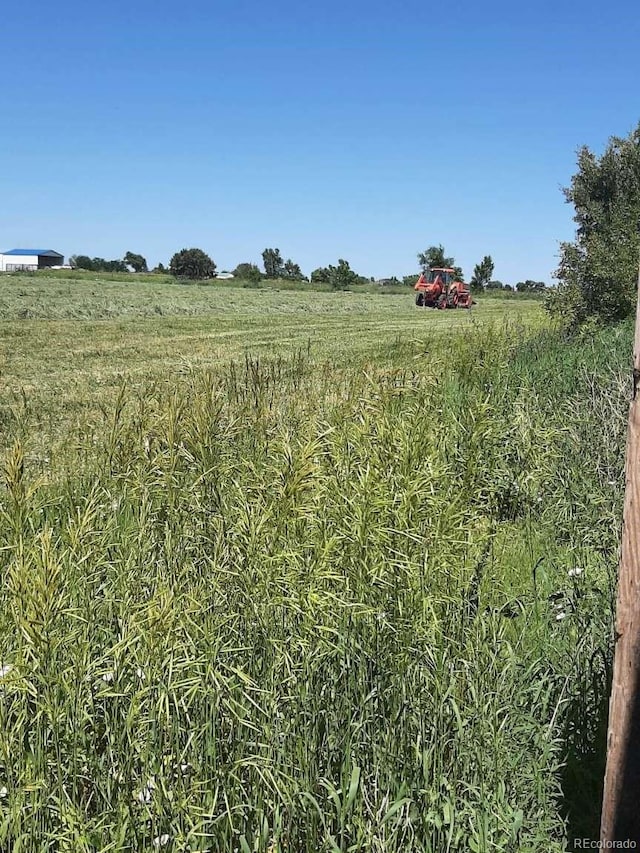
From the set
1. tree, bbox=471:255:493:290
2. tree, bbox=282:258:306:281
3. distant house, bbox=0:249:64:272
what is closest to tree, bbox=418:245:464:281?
tree, bbox=471:255:493:290

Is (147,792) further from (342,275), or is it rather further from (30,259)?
(30,259)

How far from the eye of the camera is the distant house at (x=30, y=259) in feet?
343

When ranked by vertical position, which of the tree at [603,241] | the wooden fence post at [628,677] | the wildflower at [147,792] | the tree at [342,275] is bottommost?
the wildflower at [147,792]

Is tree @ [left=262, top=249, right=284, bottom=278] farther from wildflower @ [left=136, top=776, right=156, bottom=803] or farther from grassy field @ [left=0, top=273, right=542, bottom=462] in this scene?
wildflower @ [left=136, top=776, right=156, bottom=803]

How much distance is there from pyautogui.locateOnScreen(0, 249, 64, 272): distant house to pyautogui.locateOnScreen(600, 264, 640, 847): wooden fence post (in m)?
108

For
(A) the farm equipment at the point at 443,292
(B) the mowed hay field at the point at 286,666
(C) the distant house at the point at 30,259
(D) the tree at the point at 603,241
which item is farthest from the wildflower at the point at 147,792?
(C) the distant house at the point at 30,259

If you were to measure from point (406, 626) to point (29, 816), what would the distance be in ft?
3.45

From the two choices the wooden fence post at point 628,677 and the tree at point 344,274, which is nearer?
the wooden fence post at point 628,677

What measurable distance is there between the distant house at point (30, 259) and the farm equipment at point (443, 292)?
79471 mm

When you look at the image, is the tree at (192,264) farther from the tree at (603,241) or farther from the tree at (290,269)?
the tree at (603,241)

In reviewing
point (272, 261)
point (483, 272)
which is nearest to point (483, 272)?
point (483, 272)

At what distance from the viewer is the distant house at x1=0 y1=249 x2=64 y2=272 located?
4114 inches

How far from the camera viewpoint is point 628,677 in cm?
145

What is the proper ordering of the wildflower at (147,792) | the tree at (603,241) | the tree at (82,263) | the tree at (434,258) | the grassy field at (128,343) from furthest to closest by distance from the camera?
1. the tree at (82,263)
2. the tree at (434,258)
3. the tree at (603,241)
4. the grassy field at (128,343)
5. the wildflower at (147,792)
